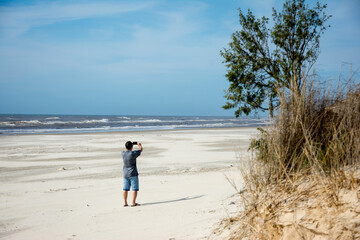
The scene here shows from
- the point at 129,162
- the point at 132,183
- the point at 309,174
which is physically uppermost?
the point at 309,174

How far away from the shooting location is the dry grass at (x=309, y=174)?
326 cm

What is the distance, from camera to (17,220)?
6.64m

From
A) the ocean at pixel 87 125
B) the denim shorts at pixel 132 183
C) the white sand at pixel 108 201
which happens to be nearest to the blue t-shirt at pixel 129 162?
the denim shorts at pixel 132 183

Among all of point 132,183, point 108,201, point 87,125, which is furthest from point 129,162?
point 87,125

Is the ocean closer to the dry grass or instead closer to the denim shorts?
the denim shorts

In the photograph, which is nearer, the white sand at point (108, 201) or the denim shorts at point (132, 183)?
the white sand at point (108, 201)

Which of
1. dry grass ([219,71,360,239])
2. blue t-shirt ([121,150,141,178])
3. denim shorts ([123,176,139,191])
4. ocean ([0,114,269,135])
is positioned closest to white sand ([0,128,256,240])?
denim shorts ([123,176,139,191])

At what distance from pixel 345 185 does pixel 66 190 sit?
8.04 m

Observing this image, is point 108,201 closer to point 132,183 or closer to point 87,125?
point 132,183

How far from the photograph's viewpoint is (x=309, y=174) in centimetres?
394

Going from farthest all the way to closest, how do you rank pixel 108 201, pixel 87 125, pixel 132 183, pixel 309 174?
pixel 87 125 < pixel 108 201 < pixel 132 183 < pixel 309 174

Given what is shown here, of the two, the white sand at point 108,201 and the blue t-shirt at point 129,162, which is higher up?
the blue t-shirt at point 129,162

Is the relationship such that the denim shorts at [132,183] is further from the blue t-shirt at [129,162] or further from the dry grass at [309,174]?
the dry grass at [309,174]

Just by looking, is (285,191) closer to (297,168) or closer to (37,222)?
(297,168)
